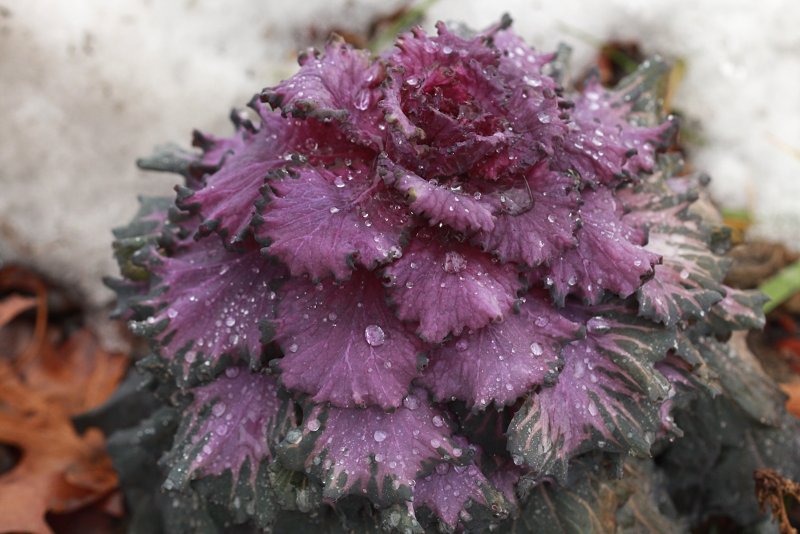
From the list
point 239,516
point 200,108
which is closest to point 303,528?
point 239,516

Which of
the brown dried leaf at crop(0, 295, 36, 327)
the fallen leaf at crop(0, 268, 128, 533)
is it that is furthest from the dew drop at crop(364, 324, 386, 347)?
the brown dried leaf at crop(0, 295, 36, 327)

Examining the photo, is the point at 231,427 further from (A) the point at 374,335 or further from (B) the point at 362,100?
(B) the point at 362,100

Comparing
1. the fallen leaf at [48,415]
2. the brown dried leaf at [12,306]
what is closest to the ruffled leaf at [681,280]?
the fallen leaf at [48,415]

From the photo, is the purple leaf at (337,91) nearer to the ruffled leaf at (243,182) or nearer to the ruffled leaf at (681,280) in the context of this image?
the ruffled leaf at (243,182)

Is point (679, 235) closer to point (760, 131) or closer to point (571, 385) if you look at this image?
point (571, 385)

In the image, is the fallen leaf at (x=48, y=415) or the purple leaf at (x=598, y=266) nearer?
the purple leaf at (x=598, y=266)

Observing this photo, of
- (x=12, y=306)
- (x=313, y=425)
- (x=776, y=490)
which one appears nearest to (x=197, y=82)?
(x=12, y=306)

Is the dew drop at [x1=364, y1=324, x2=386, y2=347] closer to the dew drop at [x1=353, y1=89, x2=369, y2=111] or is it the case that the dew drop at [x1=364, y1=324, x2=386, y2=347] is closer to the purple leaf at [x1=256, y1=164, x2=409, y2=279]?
the purple leaf at [x1=256, y1=164, x2=409, y2=279]
